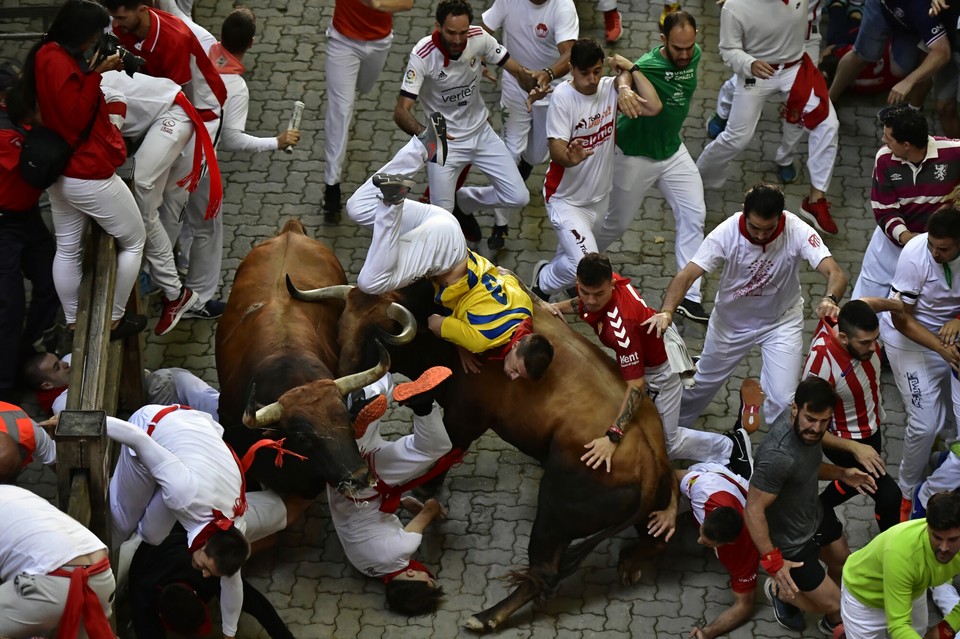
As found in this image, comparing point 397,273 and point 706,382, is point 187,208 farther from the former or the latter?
point 706,382

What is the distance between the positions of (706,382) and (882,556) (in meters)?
2.61

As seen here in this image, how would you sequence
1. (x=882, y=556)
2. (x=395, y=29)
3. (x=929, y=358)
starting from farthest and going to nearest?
(x=395, y=29)
(x=929, y=358)
(x=882, y=556)

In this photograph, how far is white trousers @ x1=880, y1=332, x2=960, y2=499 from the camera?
8.70 m

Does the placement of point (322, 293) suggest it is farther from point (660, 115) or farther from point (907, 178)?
point (907, 178)

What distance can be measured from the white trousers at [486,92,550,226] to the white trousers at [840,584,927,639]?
15.6 feet

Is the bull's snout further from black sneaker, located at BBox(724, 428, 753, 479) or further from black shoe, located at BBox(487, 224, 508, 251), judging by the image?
black shoe, located at BBox(487, 224, 508, 251)

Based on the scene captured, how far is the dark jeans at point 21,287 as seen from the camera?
28.2 feet

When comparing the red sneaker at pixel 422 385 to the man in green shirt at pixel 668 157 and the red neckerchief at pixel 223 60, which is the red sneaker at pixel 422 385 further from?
the red neckerchief at pixel 223 60

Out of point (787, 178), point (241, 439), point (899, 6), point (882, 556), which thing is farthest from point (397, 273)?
point (899, 6)

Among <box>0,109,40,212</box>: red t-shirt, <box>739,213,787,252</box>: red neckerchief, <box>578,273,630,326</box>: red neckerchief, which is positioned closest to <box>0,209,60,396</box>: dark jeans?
<box>0,109,40,212</box>: red t-shirt

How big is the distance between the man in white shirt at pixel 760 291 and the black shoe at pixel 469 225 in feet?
8.23

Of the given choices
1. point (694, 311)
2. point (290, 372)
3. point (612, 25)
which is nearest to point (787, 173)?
point (694, 311)

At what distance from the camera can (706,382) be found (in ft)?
30.5

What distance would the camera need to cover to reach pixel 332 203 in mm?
11141
